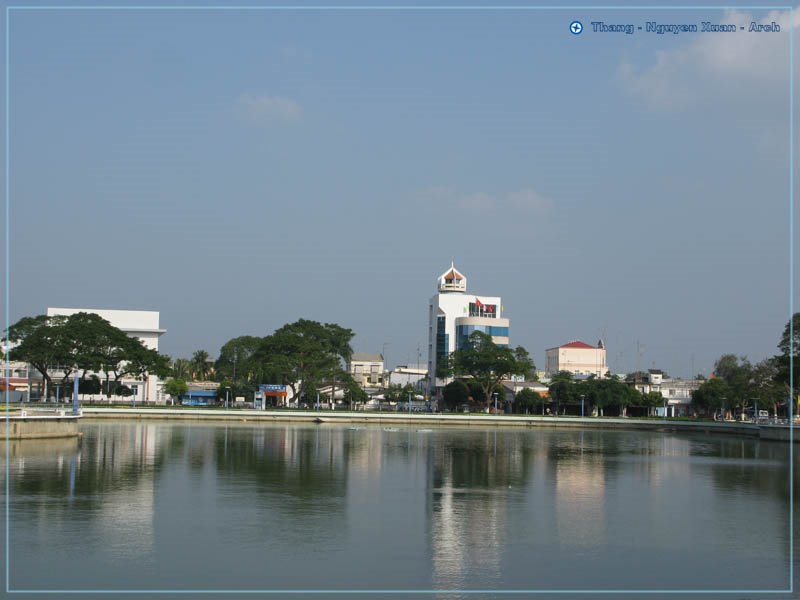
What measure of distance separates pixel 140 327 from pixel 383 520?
7120 cm

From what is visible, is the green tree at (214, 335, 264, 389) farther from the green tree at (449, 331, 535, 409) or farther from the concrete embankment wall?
the concrete embankment wall

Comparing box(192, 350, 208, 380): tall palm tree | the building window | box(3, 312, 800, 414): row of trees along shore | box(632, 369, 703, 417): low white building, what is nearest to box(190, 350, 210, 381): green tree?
box(192, 350, 208, 380): tall palm tree

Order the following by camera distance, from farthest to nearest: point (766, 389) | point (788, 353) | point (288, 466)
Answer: point (766, 389) → point (788, 353) → point (288, 466)

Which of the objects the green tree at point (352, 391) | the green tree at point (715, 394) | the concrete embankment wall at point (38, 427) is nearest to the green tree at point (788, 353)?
the green tree at point (715, 394)

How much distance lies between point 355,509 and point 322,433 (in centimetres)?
3202

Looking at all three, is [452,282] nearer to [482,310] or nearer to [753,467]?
[482,310]

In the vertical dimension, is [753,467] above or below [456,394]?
below

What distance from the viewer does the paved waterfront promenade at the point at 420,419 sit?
215 feet

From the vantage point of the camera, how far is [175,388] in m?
90.9

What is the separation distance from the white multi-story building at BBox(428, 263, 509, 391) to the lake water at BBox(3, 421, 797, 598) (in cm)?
5594

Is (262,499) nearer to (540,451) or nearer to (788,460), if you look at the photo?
(540,451)

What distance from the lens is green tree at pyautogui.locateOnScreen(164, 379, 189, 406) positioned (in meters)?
90.6

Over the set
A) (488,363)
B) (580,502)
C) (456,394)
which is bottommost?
(580,502)

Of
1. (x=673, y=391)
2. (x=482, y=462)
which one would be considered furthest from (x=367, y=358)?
(x=482, y=462)
